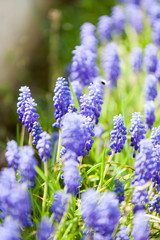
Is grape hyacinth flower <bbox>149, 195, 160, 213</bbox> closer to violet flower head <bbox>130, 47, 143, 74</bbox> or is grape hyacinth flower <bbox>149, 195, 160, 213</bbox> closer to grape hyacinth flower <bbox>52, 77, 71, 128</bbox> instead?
grape hyacinth flower <bbox>52, 77, 71, 128</bbox>

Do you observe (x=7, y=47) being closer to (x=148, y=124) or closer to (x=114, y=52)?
(x=114, y=52)

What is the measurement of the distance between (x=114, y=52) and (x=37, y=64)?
350 cm

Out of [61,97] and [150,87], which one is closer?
[61,97]

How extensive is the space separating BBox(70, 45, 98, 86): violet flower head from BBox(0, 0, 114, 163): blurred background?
1928 millimetres

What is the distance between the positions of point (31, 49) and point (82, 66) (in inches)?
174

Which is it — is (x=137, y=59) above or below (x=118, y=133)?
above

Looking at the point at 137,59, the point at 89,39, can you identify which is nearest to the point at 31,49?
the point at 89,39

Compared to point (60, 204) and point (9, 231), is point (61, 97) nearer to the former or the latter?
point (60, 204)

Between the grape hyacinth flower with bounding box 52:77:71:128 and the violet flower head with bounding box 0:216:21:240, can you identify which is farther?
the grape hyacinth flower with bounding box 52:77:71:128

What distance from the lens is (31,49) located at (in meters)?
9.20

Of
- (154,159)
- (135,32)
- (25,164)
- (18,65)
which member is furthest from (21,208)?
(135,32)

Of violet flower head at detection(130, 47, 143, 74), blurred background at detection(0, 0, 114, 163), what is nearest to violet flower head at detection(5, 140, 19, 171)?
blurred background at detection(0, 0, 114, 163)

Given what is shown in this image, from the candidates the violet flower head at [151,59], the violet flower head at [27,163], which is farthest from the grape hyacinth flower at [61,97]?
the violet flower head at [151,59]

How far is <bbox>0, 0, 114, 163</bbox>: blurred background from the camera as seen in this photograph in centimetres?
779
